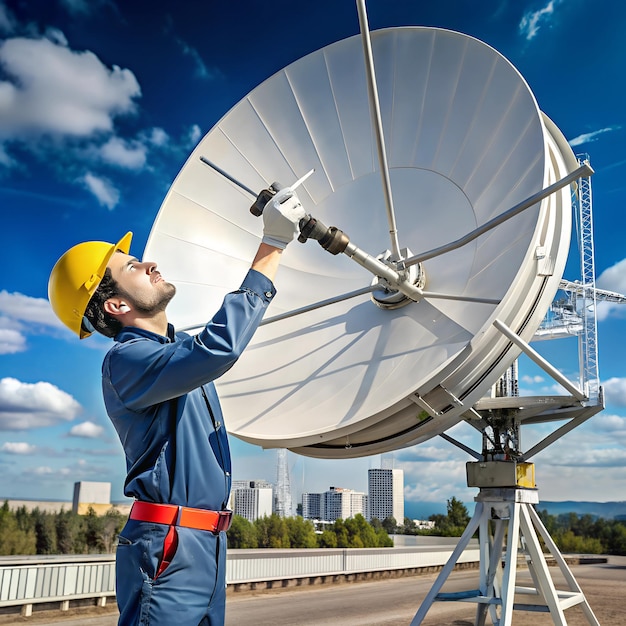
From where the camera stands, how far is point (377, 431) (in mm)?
7375

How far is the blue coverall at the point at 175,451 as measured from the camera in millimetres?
3094

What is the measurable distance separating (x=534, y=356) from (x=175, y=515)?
212 inches

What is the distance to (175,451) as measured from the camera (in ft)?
11.0

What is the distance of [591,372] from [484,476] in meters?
2.45

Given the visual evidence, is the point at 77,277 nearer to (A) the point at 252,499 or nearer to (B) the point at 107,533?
(B) the point at 107,533

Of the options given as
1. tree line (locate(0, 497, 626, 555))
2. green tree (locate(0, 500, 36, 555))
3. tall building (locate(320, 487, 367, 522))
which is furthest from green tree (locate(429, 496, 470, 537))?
tall building (locate(320, 487, 367, 522))

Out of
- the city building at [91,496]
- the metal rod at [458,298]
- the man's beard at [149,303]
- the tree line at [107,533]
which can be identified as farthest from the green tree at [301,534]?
the man's beard at [149,303]

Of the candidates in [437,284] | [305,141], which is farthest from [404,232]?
[305,141]

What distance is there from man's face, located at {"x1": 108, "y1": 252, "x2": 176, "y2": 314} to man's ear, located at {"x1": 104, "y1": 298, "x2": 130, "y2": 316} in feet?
0.12

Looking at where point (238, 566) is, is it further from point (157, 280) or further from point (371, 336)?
point (157, 280)

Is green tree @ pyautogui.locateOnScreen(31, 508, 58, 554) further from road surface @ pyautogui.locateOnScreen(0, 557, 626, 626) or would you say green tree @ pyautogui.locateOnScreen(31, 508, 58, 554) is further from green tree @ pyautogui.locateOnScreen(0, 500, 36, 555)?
road surface @ pyautogui.locateOnScreen(0, 557, 626, 626)

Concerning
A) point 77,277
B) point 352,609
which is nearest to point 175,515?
point 77,277

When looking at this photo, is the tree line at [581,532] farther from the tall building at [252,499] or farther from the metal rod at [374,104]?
the metal rod at [374,104]

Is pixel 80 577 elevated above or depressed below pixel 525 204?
below
